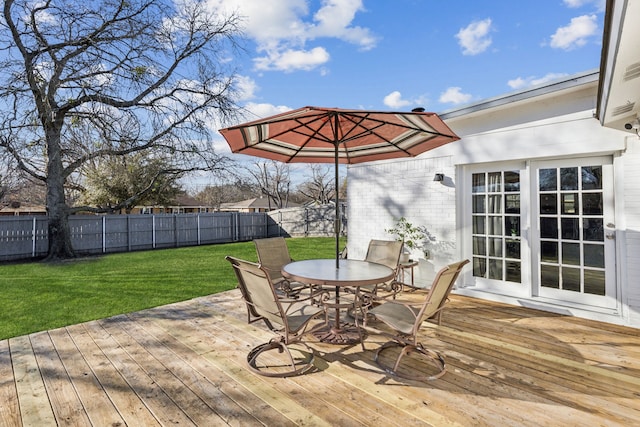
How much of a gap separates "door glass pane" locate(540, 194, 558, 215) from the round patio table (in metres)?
2.69

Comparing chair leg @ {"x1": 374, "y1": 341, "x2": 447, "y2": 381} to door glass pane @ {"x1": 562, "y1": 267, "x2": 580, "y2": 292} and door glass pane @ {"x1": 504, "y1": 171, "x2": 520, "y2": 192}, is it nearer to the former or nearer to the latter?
door glass pane @ {"x1": 562, "y1": 267, "x2": 580, "y2": 292}

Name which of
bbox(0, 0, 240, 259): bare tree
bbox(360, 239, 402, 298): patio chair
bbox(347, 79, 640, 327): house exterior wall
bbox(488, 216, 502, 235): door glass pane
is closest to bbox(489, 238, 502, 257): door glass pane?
bbox(488, 216, 502, 235): door glass pane

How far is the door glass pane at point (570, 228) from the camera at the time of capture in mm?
4262

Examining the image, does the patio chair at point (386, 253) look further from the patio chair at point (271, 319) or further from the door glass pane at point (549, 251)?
the door glass pane at point (549, 251)

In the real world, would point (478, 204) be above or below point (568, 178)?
below

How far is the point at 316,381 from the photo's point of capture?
102 inches

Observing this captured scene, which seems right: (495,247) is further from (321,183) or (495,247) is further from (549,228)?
(321,183)

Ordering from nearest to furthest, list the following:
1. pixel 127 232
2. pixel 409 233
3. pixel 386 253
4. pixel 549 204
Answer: pixel 549 204 < pixel 386 253 < pixel 409 233 < pixel 127 232

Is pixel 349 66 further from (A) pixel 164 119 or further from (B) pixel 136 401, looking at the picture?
(B) pixel 136 401

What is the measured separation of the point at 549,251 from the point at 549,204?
662 millimetres

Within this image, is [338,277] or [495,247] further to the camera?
[495,247]

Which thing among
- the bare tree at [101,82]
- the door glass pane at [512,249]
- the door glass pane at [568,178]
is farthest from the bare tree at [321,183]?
Result: the door glass pane at [568,178]

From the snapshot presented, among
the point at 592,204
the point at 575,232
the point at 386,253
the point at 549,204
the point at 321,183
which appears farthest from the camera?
the point at 321,183

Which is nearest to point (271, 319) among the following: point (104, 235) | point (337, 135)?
point (337, 135)
